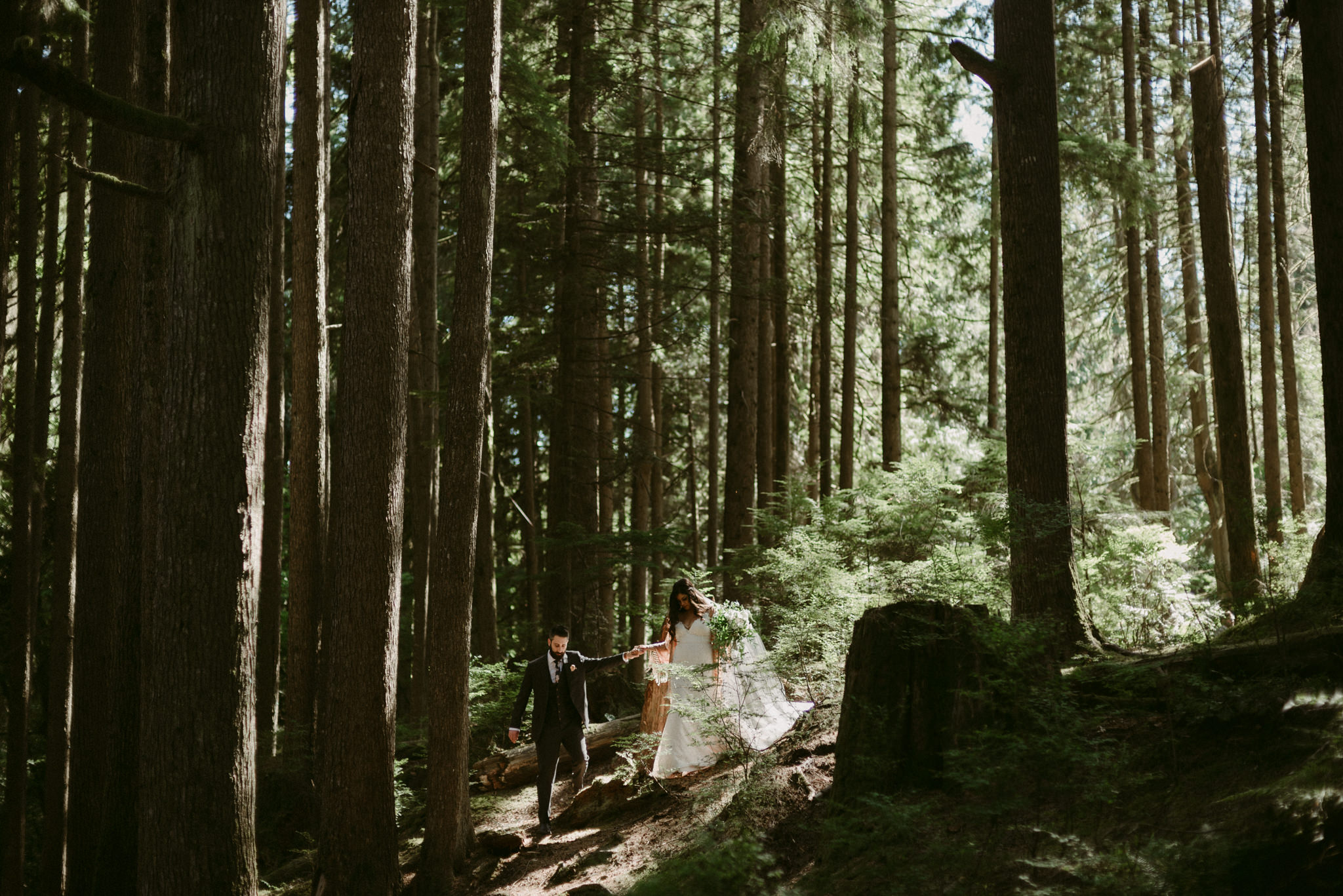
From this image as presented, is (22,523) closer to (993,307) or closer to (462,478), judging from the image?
(462,478)

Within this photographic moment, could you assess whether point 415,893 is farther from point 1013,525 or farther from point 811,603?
point 1013,525

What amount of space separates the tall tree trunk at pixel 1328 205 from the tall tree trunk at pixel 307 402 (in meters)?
10.6

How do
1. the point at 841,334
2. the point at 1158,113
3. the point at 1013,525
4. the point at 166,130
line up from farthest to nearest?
the point at 841,334 < the point at 1158,113 < the point at 1013,525 < the point at 166,130

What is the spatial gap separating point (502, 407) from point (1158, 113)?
16389 mm

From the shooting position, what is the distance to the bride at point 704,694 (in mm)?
9227

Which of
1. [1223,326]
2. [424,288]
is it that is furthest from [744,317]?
[1223,326]

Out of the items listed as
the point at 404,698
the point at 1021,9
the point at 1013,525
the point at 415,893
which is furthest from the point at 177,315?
the point at 404,698

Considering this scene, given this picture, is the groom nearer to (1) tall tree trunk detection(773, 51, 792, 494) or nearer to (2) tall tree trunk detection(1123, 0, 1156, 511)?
(1) tall tree trunk detection(773, 51, 792, 494)

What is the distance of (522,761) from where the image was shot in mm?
11922

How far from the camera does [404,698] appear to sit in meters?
22.1

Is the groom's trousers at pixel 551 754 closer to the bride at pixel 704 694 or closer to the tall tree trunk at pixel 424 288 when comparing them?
the bride at pixel 704 694

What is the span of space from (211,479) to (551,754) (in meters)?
5.51

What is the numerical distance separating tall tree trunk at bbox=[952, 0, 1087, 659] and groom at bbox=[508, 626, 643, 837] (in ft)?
15.0

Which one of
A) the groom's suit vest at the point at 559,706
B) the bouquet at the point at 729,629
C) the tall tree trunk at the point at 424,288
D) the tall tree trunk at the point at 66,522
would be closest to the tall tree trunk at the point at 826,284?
the tall tree trunk at the point at 424,288
